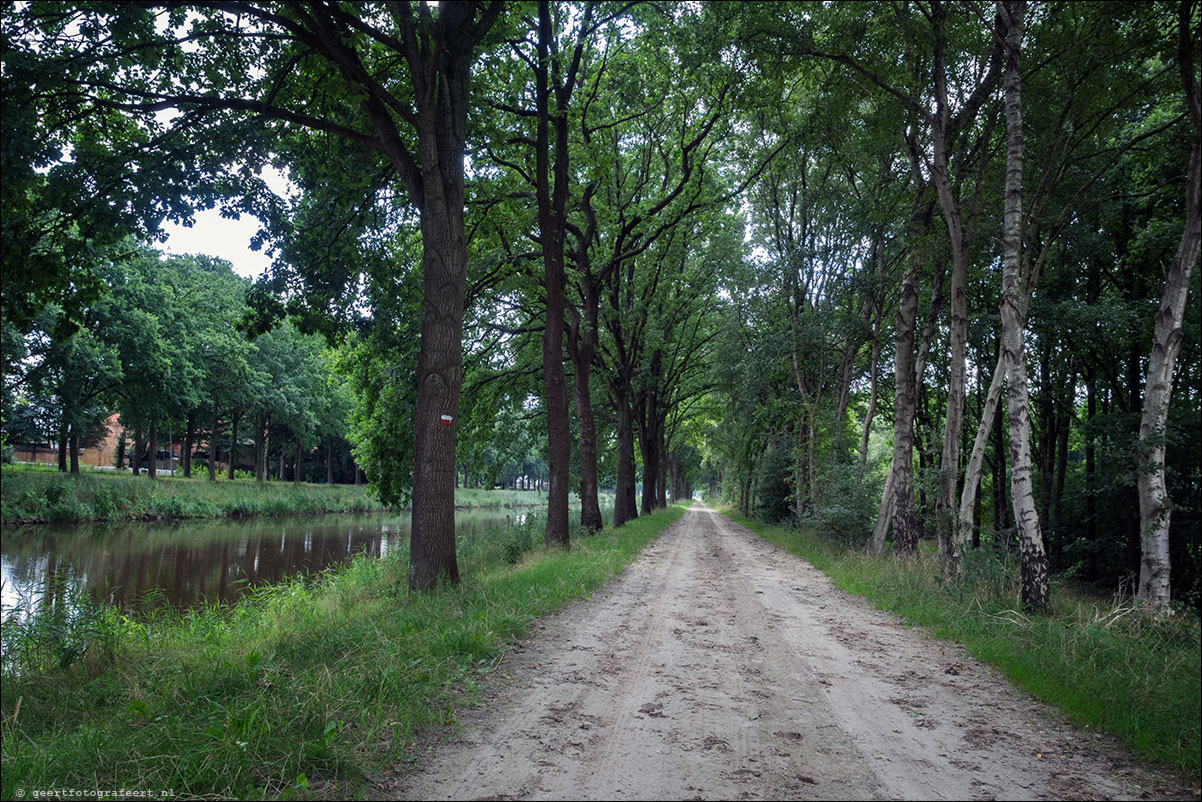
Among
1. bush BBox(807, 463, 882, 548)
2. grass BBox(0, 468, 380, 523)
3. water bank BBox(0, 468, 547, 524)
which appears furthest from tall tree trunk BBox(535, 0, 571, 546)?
grass BBox(0, 468, 380, 523)

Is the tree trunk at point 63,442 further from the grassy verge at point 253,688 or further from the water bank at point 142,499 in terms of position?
the grassy verge at point 253,688

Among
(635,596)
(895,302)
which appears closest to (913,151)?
(895,302)

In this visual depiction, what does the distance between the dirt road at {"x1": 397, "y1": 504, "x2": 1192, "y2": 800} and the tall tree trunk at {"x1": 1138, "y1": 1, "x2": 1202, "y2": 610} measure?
365 centimetres

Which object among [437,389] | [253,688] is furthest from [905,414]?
[253,688]

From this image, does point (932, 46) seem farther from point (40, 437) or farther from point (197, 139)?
point (40, 437)

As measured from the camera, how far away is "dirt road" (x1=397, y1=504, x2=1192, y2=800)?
3.64 metres

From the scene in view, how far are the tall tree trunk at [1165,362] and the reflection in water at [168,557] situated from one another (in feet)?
44.6

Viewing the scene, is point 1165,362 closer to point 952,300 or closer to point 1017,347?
point 1017,347

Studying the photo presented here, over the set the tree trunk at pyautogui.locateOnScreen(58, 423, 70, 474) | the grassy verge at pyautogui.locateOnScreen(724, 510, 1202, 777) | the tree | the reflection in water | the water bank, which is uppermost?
the tree

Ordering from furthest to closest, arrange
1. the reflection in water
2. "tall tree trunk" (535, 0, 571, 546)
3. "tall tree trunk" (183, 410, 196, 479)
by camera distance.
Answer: "tall tree trunk" (183, 410, 196, 479) < "tall tree trunk" (535, 0, 571, 546) < the reflection in water

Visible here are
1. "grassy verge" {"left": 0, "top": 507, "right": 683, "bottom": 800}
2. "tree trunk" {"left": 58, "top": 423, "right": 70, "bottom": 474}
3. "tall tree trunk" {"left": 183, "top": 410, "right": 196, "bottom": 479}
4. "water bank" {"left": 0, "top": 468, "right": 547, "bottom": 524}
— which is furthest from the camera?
"tall tree trunk" {"left": 183, "top": 410, "right": 196, "bottom": 479}

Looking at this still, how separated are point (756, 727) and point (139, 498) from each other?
33474 millimetres

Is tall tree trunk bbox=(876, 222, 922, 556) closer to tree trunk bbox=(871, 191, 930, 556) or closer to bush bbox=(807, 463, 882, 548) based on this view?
tree trunk bbox=(871, 191, 930, 556)

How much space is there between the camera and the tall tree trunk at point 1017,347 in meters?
7.98
